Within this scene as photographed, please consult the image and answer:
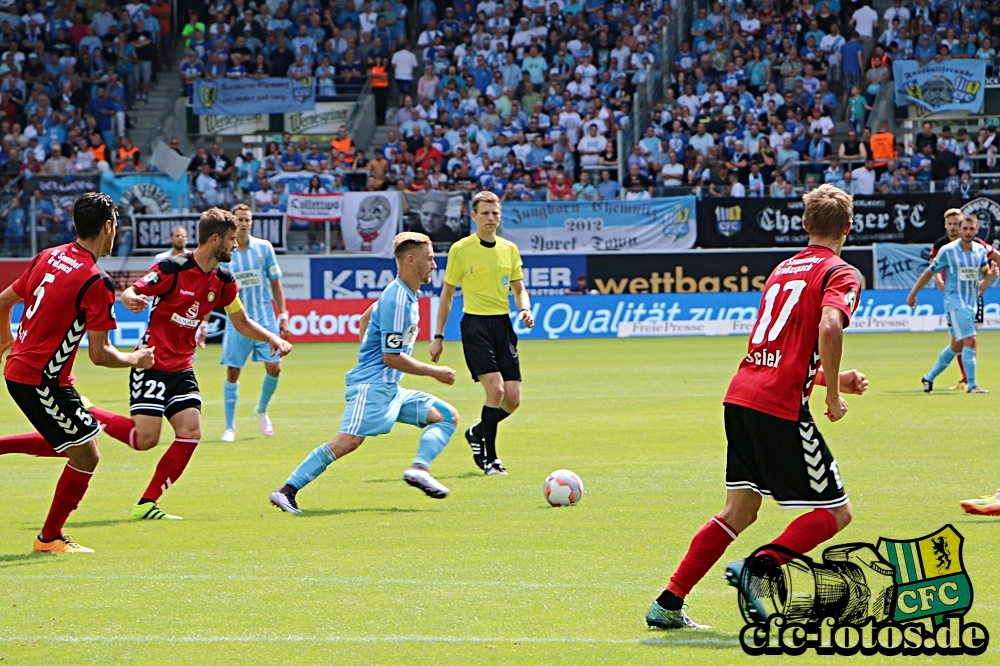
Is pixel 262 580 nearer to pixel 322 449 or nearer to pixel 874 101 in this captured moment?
pixel 322 449

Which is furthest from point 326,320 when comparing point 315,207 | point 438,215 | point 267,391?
point 267,391

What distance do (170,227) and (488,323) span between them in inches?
850

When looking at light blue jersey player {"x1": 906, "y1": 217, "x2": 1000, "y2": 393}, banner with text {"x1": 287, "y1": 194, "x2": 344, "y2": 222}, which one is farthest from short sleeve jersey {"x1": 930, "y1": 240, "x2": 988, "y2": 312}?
banner with text {"x1": 287, "y1": 194, "x2": 344, "y2": 222}

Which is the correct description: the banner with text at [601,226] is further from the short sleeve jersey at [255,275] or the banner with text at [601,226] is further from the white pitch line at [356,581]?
the white pitch line at [356,581]

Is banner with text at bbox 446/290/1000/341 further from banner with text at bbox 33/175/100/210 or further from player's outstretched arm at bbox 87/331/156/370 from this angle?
player's outstretched arm at bbox 87/331/156/370

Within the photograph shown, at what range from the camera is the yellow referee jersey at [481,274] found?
11969 mm

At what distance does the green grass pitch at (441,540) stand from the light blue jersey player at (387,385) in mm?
336

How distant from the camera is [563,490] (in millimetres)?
9719

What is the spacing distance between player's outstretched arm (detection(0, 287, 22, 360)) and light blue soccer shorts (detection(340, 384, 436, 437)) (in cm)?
233

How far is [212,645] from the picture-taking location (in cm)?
602

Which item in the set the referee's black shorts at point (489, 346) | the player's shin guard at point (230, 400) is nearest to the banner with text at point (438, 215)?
the player's shin guard at point (230, 400)

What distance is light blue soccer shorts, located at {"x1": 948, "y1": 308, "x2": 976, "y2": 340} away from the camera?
17.7m

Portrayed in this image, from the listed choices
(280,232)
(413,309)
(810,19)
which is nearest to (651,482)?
(413,309)

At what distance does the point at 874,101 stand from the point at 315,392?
69.2ft
